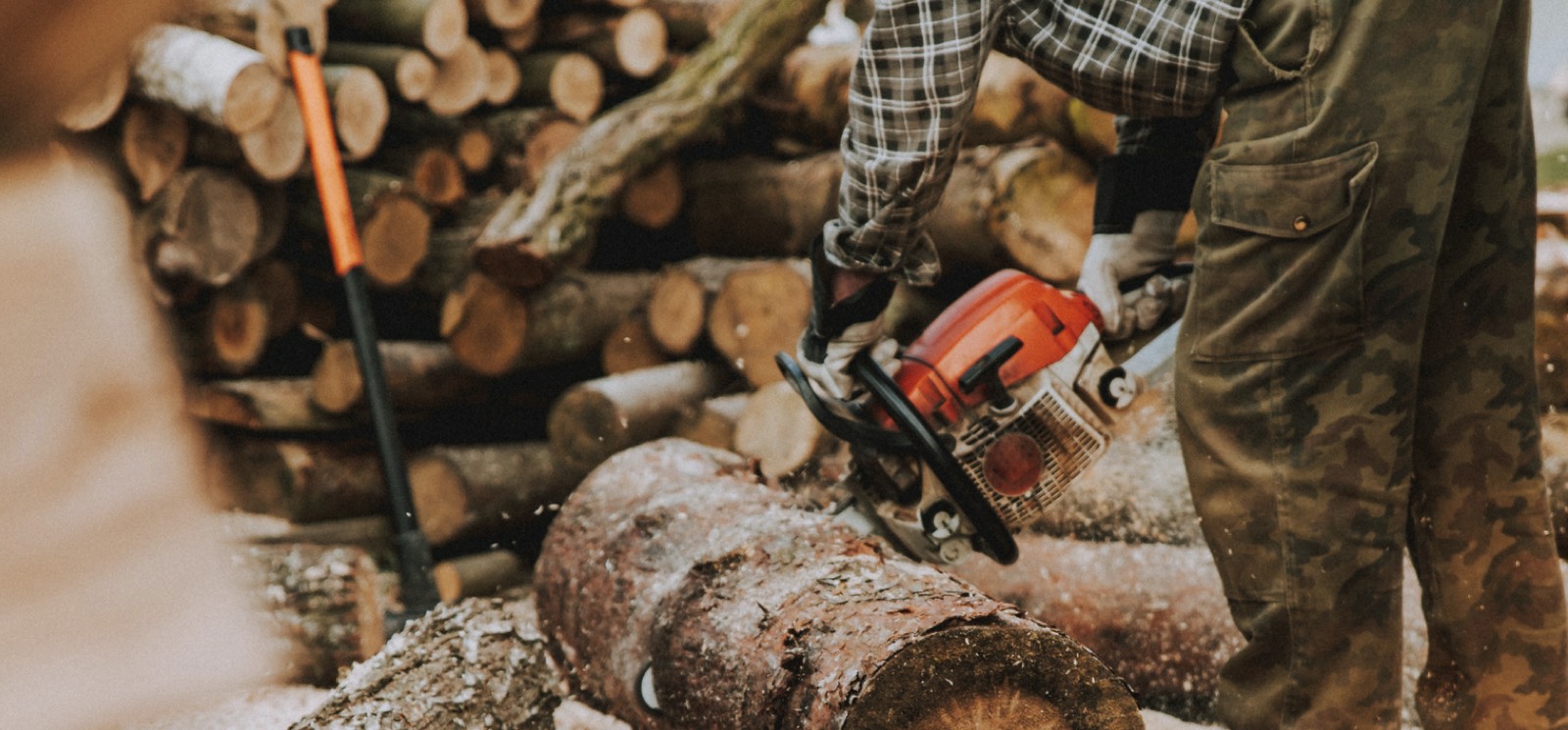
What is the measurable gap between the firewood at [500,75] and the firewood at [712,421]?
154 cm

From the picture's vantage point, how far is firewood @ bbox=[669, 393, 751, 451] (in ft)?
13.0

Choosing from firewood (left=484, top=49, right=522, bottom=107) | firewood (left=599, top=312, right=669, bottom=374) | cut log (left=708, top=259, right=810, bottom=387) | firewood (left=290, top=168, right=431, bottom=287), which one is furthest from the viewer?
firewood (left=484, top=49, right=522, bottom=107)

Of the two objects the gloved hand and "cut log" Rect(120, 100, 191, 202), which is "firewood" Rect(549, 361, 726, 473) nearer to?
"cut log" Rect(120, 100, 191, 202)

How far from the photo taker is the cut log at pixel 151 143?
11.5ft

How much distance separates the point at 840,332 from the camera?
6.95 ft

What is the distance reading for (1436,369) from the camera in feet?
6.19

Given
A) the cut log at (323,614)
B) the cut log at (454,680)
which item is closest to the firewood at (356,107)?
the cut log at (323,614)

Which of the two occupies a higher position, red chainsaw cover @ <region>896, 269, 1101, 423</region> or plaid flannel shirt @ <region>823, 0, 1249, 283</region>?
plaid flannel shirt @ <region>823, 0, 1249, 283</region>

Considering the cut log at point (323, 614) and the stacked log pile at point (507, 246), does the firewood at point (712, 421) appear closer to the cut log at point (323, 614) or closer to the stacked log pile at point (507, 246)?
the stacked log pile at point (507, 246)

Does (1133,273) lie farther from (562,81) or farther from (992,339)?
(562,81)

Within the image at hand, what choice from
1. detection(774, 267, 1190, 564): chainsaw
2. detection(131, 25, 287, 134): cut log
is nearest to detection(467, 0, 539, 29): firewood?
detection(131, 25, 287, 134): cut log

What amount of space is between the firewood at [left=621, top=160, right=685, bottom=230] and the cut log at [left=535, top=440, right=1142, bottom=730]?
5.86ft

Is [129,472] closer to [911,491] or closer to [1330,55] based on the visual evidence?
[911,491]

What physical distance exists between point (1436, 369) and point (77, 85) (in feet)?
6.54
